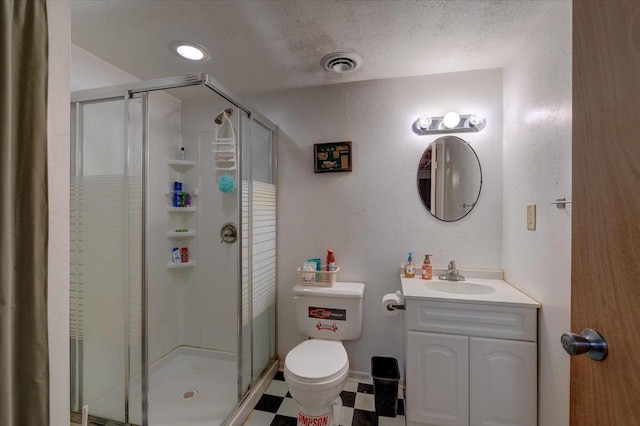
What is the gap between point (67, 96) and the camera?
2.76 feet

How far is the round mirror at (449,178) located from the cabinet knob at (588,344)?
1392mm

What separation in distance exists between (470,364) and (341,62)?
6.52 feet

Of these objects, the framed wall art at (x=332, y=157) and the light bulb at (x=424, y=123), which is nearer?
the light bulb at (x=424, y=123)

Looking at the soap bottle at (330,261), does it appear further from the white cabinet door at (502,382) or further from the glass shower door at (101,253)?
the glass shower door at (101,253)

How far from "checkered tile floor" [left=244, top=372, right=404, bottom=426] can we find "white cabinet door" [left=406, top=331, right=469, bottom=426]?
0.80 feet

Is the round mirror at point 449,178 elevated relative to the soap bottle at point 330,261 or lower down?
elevated

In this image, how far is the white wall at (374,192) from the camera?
1.89 m

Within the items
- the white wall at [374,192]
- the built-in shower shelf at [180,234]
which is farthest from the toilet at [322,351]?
the built-in shower shelf at [180,234]

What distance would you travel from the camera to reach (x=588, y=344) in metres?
0.58

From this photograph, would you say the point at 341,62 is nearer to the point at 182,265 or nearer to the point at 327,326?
the point at 327,326

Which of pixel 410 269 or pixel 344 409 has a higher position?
pixel 410 269

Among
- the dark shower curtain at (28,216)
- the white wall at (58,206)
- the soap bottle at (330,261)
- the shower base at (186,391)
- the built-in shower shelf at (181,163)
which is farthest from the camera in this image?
the built-in shower shelf at (181,163)

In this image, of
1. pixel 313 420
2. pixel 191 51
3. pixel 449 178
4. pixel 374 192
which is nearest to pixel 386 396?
pixel 313 420

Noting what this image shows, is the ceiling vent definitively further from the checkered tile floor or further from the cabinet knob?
the checkered tile floor
